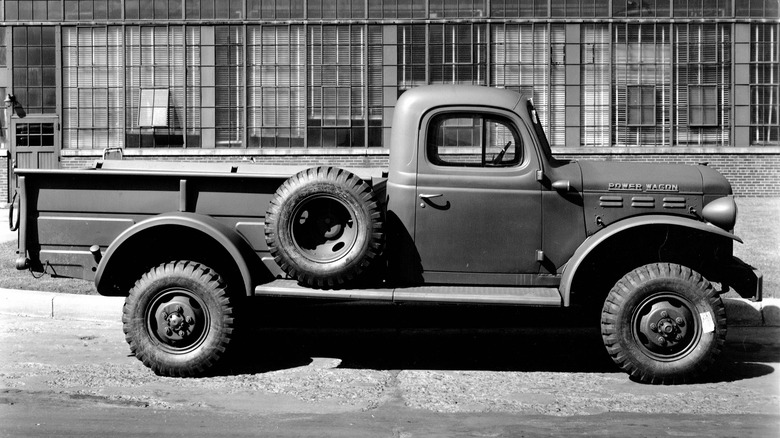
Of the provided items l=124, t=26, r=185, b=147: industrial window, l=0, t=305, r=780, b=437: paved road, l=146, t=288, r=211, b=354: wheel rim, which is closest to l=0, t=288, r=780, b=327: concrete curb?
l=0, t=305, r=780, b=437: paved road

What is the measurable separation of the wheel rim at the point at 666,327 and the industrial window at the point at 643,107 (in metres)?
17.7

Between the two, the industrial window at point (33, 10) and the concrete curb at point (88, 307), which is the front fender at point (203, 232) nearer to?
the concrete curb at point (88, 307)

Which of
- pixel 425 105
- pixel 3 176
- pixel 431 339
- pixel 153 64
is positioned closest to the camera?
pixel 425 105

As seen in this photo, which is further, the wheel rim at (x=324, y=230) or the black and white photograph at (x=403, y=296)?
the wheel rim at (x=324, y=230)

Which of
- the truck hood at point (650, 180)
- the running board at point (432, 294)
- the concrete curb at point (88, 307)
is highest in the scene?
the truck hood at point (650, 180)

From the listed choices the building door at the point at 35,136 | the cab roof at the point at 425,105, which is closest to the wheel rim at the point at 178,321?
the cab roof at the point at 425,105

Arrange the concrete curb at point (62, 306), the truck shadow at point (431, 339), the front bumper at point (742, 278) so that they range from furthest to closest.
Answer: the concrete curb at point (62, 306)
the truck shadow at point (431, 339)
the front bumper at point (742, 278)

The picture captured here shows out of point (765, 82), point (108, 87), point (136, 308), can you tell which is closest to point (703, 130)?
point (765, 82)

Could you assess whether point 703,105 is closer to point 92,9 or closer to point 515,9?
point 515,9

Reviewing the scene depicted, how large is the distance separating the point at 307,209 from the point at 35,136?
63.9 feet

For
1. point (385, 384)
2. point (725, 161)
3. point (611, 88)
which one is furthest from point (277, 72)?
point (385, 384)

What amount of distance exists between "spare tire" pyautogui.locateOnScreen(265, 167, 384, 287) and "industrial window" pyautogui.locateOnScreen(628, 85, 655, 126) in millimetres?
18376

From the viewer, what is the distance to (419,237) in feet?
21.4

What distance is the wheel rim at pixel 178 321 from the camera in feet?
21.0
